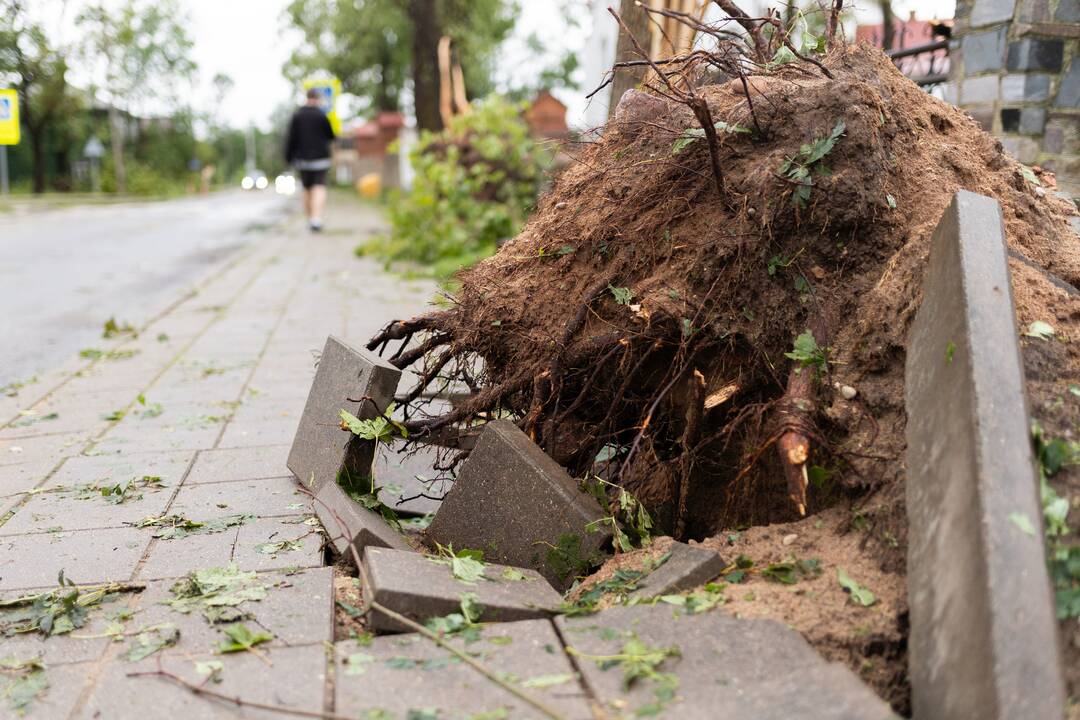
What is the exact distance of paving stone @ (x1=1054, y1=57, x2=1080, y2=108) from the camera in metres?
7.19

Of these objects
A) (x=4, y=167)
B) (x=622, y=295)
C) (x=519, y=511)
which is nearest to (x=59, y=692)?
(x=519, y=511)

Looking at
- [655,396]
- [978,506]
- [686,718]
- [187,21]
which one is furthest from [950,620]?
[187,21]

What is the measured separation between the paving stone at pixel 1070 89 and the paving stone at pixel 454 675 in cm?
641

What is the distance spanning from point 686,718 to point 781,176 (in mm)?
1763

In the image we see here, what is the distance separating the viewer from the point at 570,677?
2324 mm

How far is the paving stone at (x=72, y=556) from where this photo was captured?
3056 millimetres

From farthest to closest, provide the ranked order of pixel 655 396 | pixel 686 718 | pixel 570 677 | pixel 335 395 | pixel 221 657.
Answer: pixel 335 395
pixel 655 396
pixel 221 657
pixel 570 677
pixel 686 718

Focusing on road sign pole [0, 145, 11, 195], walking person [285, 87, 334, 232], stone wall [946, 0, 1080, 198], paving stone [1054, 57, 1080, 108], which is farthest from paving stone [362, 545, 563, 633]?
road sign pole [0, 145, 11, 195]

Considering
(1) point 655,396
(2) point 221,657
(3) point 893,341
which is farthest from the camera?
(1) point 655,396

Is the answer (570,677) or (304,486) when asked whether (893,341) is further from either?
(304,486)

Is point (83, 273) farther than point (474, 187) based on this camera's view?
Yes

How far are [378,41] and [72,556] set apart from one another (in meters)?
40.6

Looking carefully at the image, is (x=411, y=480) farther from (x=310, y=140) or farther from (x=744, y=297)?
(x=310, y=140)

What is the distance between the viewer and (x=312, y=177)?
16.7 meters
